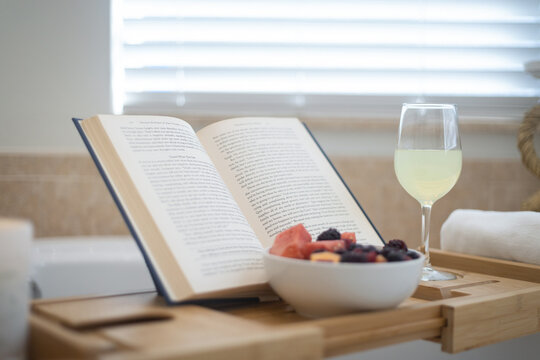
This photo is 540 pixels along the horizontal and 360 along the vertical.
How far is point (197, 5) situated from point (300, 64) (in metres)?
0.29

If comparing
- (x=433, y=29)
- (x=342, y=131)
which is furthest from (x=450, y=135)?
(x=433, y=29)

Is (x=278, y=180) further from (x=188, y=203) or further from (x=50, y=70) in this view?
(x=50, y=70)

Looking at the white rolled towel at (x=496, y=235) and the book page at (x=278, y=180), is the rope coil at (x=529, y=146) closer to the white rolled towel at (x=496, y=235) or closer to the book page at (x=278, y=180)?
the white rolled towel at (x=496, y=235)

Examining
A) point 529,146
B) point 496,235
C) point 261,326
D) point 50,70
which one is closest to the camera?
point 261,326

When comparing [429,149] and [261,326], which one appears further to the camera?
[429,149]

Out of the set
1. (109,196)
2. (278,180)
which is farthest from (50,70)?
(278,180)

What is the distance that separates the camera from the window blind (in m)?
1.39

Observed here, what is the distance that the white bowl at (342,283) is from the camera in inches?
17.8

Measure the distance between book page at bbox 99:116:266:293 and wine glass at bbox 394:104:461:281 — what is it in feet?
0.79

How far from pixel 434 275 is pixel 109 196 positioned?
0.89 m

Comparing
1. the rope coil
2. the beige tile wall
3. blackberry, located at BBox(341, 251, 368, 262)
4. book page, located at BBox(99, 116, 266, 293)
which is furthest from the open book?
the beige tile wall

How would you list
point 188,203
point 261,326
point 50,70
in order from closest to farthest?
1. point 261,326
2. point 188,203
3. point 50,70

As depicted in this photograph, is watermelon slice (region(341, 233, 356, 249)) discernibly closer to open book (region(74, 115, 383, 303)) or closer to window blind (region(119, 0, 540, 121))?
open book (region(74, 115, 383, 303))

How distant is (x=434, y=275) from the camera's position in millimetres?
686
